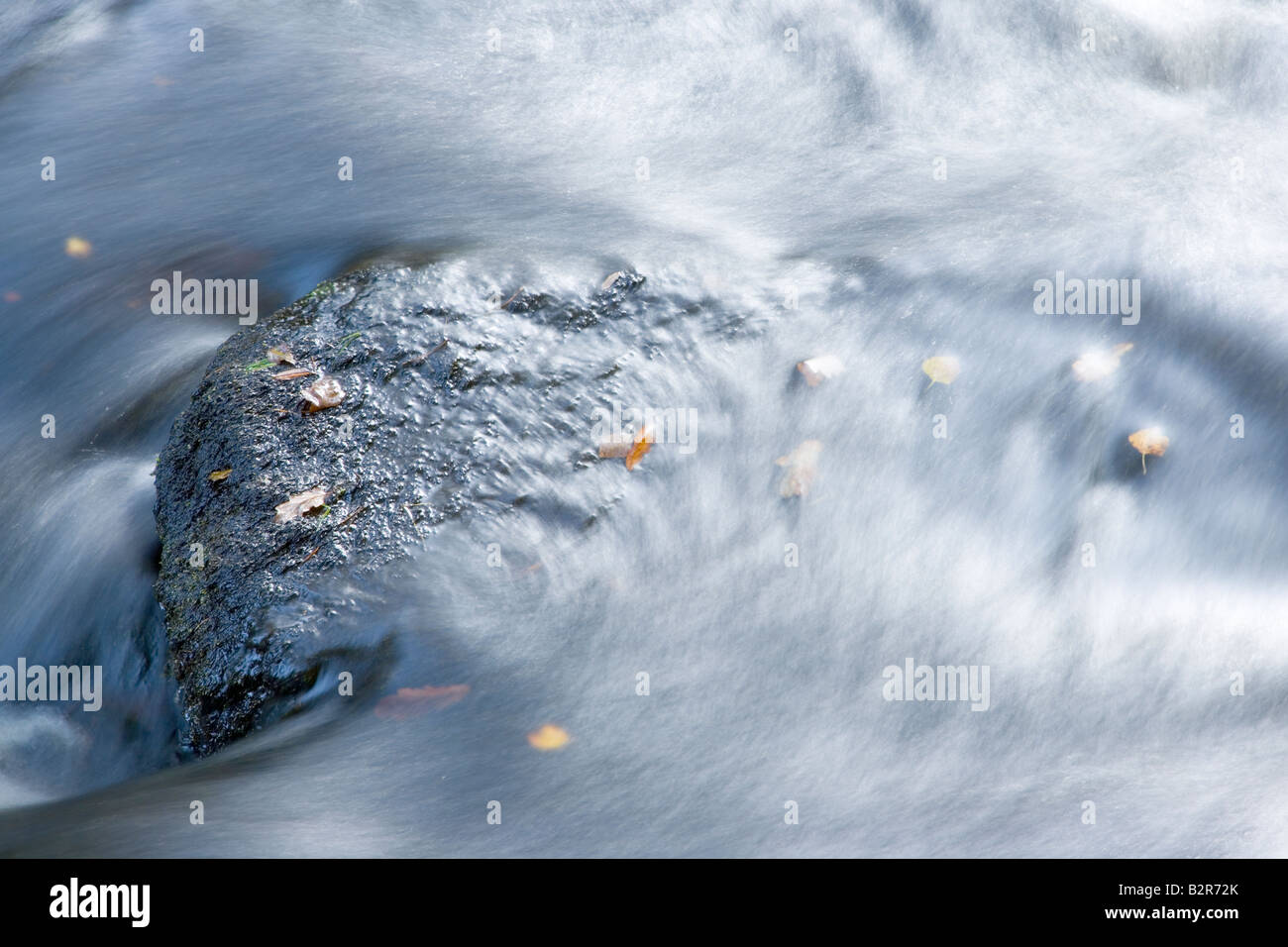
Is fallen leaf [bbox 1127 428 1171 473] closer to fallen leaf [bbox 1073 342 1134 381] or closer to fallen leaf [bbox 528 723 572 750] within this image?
fallen leaf [bbox 1073 342 1134 381]

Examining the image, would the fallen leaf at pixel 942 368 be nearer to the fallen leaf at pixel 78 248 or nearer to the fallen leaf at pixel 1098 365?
the fallen leaf at pixel 1098 365

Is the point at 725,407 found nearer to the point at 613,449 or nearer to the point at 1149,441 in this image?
the point at 613,449

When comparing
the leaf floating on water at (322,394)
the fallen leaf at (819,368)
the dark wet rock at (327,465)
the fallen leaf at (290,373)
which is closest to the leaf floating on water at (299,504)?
the dark wet rock at (327,465)

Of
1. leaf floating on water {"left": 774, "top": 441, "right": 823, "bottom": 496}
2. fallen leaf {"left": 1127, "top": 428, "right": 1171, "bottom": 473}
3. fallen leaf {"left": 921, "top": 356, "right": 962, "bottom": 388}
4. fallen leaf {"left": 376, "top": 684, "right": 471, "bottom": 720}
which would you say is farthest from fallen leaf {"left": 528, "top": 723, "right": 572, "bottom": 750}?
fallen leaf {"left": 1127, "top": 428, "right": 1171, "bottom": 473}

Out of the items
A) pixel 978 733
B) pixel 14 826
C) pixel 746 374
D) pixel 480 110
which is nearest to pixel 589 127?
pixel 480 110

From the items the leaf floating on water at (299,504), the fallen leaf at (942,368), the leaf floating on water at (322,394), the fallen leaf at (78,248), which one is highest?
the fallen leaf at (78,248)

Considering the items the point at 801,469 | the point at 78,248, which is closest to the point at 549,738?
the point at 801,469
